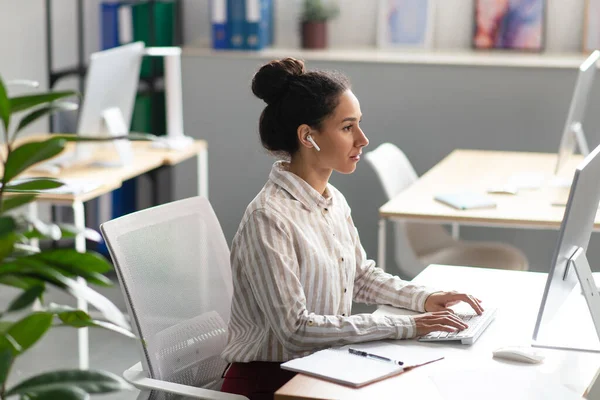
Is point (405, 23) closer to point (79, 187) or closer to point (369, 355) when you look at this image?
point (79, 187)

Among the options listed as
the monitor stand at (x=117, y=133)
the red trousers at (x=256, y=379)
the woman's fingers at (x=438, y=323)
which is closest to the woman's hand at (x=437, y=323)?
the woman's fingers at (x=438, y=323)

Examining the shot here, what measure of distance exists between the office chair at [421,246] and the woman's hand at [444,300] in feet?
4.58

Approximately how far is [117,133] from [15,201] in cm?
257

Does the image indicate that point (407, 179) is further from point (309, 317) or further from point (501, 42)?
point (309, 317)

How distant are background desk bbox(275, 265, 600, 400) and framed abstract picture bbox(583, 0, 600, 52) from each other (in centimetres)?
233

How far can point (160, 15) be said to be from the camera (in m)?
4.83

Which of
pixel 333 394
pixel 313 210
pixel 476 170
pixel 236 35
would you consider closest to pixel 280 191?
pixel 313 210

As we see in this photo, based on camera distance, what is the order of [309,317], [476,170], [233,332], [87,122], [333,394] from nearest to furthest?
[333,394] < [309,317] < [233,332] < [87,122] < [476,170]

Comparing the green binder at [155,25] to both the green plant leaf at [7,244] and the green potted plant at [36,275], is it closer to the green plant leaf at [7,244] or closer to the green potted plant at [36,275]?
the green potted plant at [36,275]

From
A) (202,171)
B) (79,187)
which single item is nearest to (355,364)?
(79,187)

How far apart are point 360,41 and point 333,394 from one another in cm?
350

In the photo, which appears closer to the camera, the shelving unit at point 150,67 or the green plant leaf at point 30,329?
the green plant leaf at point 30,329

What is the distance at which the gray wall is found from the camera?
437 centimetres

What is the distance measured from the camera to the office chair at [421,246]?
3527 mm
